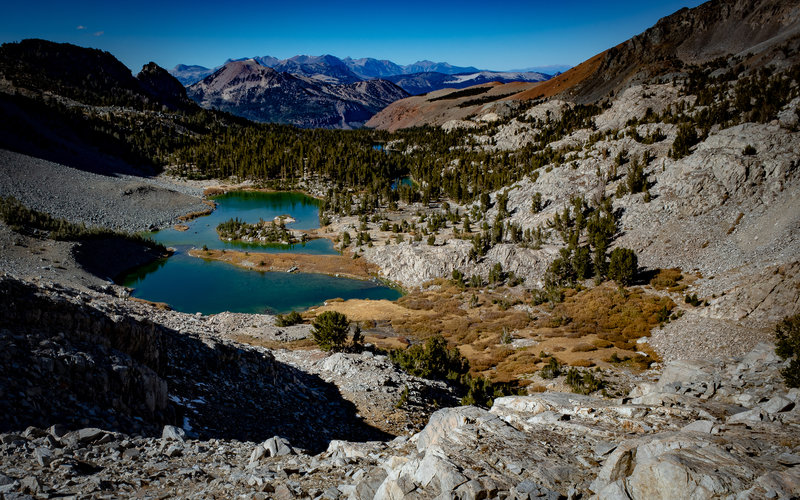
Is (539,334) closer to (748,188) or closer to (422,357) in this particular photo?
(422,357)

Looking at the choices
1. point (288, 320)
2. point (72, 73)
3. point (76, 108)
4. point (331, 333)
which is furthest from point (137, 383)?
point (72, 73)

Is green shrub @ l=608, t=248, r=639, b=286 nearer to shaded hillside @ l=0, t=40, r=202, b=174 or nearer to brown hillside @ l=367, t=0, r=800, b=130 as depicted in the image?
brown hillside @ l=367, t=0, r=800, b=130

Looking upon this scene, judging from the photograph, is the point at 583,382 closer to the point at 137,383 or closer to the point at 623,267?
the point at 623,267

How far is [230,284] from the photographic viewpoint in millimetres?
51844

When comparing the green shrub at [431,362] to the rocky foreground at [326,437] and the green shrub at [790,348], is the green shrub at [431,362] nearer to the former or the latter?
the rocky foreground at [326,437]

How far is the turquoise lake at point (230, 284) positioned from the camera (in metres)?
46.6

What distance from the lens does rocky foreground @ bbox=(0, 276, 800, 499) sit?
27.0ft

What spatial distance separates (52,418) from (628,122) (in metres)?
88.8

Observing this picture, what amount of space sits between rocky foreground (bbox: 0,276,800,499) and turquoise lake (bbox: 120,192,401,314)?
95.9ft

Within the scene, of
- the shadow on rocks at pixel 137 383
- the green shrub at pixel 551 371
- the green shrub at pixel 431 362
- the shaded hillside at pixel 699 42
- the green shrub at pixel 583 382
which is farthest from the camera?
the shaded hillside at pixel 699 42

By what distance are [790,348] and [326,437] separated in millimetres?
19974

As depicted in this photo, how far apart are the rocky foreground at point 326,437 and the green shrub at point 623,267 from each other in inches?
892

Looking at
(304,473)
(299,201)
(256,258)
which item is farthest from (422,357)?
(299,201)

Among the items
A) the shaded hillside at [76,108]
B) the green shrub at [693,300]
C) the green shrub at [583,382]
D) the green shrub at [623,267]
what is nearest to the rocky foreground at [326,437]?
the green shrub at [583,382]
